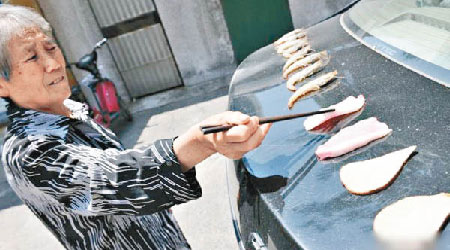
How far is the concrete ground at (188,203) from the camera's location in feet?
10.1

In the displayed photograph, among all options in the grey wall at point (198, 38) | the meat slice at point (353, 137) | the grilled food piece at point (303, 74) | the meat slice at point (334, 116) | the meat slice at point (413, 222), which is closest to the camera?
the meat slice at point (413, 222)

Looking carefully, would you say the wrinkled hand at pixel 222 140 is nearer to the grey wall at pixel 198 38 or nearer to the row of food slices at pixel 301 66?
the row of food slices at pixel 301 66

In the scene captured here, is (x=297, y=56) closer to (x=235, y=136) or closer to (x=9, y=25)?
(x=235, y=136)

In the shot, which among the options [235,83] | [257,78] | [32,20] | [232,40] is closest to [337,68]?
[257,78]

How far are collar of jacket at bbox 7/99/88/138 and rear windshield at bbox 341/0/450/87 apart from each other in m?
1.28

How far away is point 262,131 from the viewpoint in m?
1.10

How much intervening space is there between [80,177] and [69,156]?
7 cm

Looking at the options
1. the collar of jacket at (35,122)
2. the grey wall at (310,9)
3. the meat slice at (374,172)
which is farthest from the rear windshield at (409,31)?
the grey wall at (310,9)

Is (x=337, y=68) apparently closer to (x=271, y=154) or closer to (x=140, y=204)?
(x=271, y=154)

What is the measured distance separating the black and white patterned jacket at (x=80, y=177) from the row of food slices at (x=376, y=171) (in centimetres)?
46

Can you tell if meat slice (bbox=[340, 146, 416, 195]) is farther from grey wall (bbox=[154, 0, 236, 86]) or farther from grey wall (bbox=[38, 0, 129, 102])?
grey wall (bbox=[38, 0, 129, 102])

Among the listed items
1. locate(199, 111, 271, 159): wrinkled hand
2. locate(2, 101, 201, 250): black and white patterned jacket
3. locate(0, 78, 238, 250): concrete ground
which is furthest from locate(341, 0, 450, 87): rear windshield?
locate(0, 78, 238, 250): concrete ground

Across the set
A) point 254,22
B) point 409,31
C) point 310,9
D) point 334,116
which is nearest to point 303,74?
point 334,116

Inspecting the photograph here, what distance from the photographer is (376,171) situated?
1.03 metres
